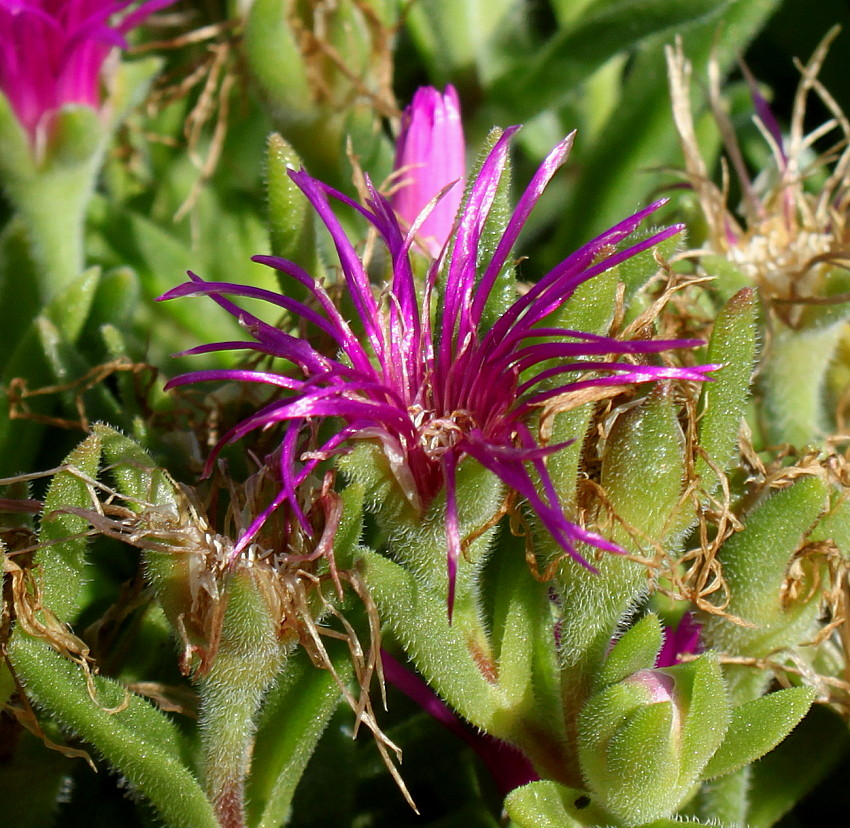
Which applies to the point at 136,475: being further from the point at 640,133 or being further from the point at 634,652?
the point at 640,133

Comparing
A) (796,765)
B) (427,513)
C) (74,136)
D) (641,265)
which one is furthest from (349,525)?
(74,136)

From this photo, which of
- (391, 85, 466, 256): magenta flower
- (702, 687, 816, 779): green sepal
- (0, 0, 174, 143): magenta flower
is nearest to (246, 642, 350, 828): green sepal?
(702, 687, 816, 779): green sepal

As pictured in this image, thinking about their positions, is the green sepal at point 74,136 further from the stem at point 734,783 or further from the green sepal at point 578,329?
the stem at point 734,783

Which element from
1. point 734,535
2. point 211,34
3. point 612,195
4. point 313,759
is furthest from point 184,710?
point 211,34

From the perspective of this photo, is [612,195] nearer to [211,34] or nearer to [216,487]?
[211,34]

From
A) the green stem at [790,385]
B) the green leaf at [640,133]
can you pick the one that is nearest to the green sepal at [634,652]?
the green stem at [790,385]
